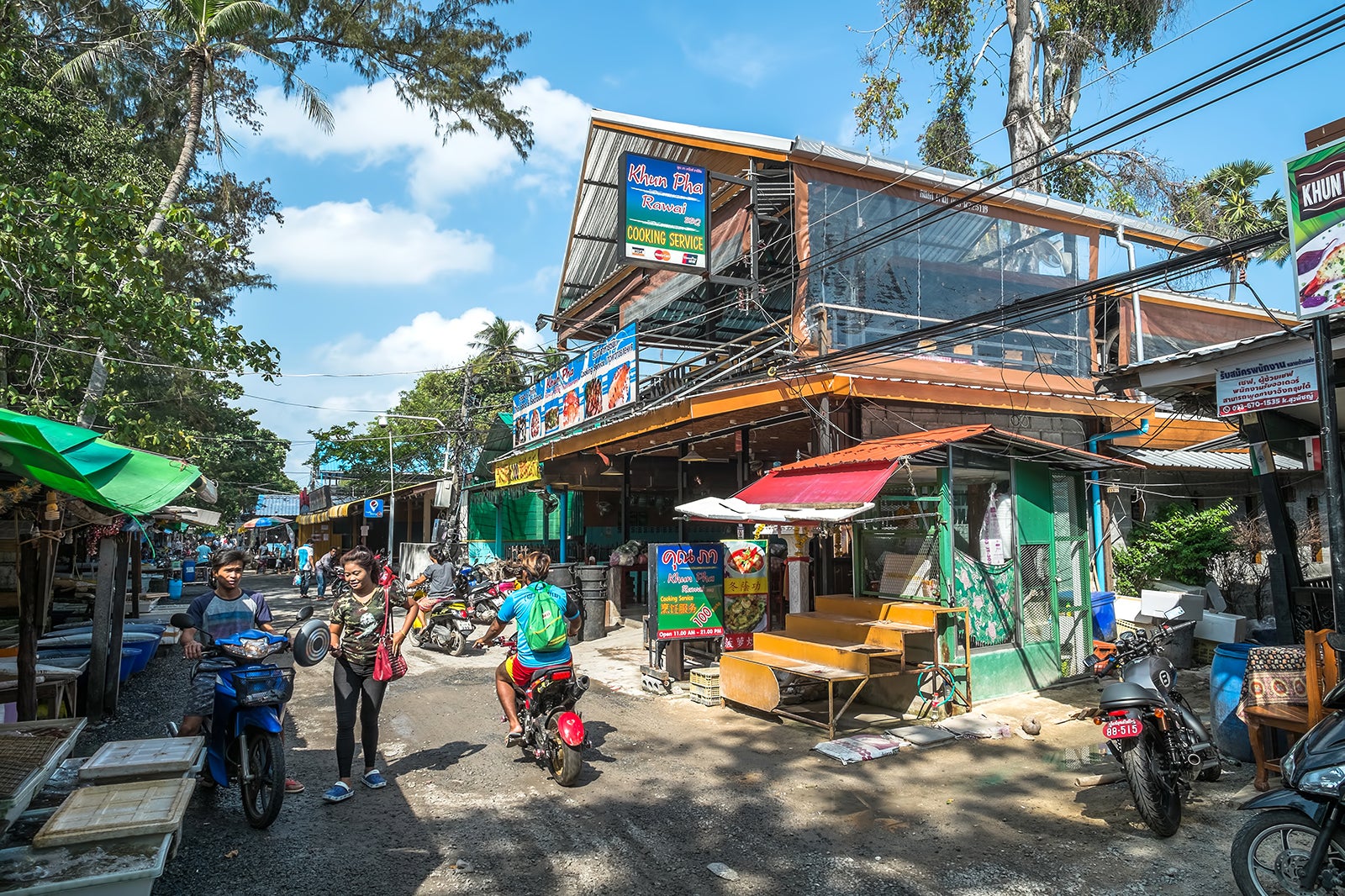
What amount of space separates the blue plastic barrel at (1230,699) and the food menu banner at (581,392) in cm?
841

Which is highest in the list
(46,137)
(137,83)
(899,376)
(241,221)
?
(137,83)

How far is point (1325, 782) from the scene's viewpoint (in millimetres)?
3512

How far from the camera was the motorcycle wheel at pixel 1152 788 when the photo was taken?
16.2 feet

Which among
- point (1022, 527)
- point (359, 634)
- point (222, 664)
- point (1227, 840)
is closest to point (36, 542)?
point (222, 664)

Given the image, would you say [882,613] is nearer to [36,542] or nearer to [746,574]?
[746,574]

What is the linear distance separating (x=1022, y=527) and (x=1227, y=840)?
471cm

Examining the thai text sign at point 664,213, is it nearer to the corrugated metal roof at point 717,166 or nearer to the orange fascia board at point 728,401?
the corrugated metal roof at point 717,166

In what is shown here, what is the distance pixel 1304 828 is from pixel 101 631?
10380mm

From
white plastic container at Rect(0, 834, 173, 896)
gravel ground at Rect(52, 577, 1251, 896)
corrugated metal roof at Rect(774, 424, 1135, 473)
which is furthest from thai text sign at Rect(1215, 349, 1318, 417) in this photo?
white plastic container at Rect(0, 834, 173, 896)

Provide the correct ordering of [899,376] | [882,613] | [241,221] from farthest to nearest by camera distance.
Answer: [241,221] → [899,376] → [882,613]

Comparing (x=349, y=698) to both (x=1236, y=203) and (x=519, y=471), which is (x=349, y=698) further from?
(x=1236, y=203)

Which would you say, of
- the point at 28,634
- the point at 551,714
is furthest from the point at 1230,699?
the point at 28,634

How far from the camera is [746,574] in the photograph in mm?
10578

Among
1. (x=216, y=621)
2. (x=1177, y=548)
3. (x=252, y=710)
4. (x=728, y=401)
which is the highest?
(x=728, y=401)
